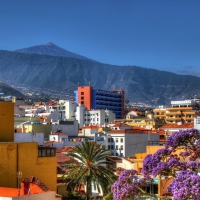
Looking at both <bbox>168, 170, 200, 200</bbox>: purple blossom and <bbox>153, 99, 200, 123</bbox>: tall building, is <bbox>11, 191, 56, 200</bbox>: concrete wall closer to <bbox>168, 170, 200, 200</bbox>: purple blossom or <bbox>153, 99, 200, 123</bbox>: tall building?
<bbox>168, 170, 200, 200</bbox>: purple blossom

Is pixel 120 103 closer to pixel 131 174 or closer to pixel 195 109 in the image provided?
pixel 195 109

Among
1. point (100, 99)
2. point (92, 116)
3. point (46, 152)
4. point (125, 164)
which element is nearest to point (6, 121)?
point (46, 152)

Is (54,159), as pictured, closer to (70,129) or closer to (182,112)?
(70,129)

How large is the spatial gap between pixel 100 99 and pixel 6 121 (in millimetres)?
148780

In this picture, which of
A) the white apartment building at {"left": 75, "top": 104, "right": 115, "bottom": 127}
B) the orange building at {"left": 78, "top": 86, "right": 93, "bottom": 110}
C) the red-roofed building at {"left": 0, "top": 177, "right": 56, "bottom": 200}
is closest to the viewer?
the red-roofed building at {"left": 0, "top": 177, "right": 56, "bottom": 200}

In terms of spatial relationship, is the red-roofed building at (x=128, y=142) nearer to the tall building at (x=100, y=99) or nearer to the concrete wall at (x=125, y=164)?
the concrete wall at (x=125, y=164)

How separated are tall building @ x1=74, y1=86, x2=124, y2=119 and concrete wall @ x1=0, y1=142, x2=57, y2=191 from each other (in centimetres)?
14275

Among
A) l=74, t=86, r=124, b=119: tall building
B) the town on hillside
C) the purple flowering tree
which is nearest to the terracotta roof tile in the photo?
the town on hillside

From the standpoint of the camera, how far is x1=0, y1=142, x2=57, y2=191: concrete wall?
27.5 meters

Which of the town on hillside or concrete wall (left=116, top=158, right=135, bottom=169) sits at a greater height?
the town on hillside

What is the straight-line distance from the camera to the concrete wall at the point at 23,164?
1085 inches

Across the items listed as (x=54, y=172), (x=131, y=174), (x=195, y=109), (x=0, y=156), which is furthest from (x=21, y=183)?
(x=195, y=109)

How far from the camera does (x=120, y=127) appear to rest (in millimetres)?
98688

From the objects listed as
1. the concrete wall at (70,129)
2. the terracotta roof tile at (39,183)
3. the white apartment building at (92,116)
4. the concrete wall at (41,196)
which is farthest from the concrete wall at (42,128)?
the white apartment building at (92,116)
